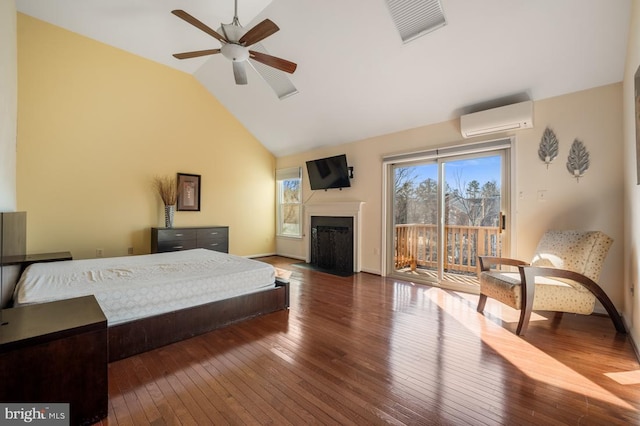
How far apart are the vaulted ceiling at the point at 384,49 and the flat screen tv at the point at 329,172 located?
60 cm

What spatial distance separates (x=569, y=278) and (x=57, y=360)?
3.76 metres

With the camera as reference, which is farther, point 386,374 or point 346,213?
point 346,213

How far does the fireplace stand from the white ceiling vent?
3103 millimetres

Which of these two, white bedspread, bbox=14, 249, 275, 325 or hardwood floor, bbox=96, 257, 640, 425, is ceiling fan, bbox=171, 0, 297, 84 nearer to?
white bedspread, bbox=14, 249, 275, 325

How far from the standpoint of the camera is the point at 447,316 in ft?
9.62

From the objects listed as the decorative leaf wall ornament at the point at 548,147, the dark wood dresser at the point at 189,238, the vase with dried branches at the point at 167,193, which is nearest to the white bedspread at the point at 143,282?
the dark wood dresser at the point at 189,238

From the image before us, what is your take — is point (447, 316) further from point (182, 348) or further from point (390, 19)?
point (390, 19)

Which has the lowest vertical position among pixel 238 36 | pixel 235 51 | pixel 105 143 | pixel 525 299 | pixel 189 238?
pixel 525 299

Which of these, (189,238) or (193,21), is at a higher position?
(193,21)

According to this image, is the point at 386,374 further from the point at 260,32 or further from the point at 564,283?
the point at 260,32

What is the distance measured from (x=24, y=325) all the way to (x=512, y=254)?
178 inches

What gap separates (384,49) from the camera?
3.34 metres

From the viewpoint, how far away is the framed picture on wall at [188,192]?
5273mm

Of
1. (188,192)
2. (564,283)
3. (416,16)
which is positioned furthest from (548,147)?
(188,192)
